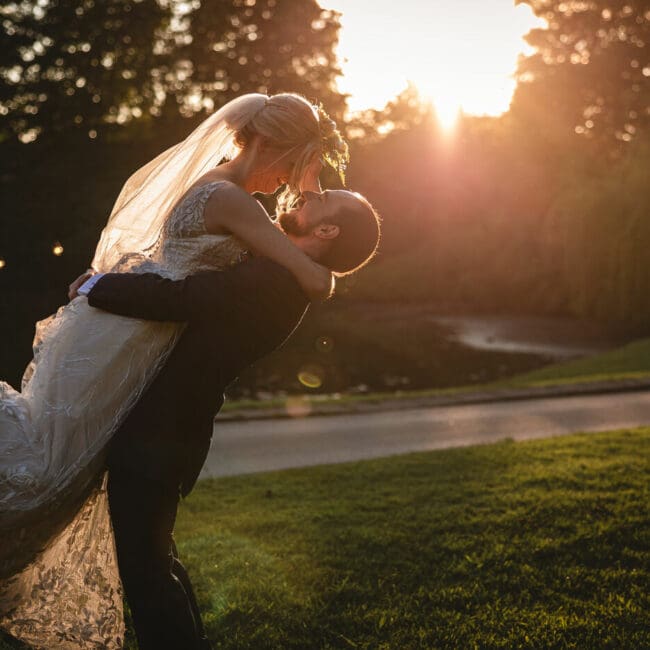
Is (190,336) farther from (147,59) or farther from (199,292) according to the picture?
(147,59)

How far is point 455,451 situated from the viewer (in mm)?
8320

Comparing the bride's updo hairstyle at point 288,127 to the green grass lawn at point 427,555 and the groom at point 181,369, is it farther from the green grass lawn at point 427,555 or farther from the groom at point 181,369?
the green grass lawn at point 427,555

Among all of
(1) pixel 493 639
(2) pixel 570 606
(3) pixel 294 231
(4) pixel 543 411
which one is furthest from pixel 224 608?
(4) pixel 543 411

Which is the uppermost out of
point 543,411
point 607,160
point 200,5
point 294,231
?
point 200,5

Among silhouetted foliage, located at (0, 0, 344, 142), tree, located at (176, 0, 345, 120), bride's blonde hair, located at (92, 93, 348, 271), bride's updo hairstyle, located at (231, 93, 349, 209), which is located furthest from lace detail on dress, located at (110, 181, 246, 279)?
tree, located at (176, 0, 345, 120)

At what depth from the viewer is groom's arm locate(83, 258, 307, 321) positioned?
224 centimetres

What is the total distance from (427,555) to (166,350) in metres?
3.06

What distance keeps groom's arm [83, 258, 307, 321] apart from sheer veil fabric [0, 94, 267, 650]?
0.36ft

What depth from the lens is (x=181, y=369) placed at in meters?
2.34

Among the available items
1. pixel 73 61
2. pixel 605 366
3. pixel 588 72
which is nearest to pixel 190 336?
pixel 588 72

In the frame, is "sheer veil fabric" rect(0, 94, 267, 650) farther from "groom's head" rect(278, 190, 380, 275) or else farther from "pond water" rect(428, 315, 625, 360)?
"pond water" rect(428, 315, 625, 360)

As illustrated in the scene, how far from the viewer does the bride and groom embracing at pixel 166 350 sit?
2.28m

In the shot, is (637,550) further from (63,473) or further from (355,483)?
(63,473)

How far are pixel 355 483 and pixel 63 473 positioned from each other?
491 cm
